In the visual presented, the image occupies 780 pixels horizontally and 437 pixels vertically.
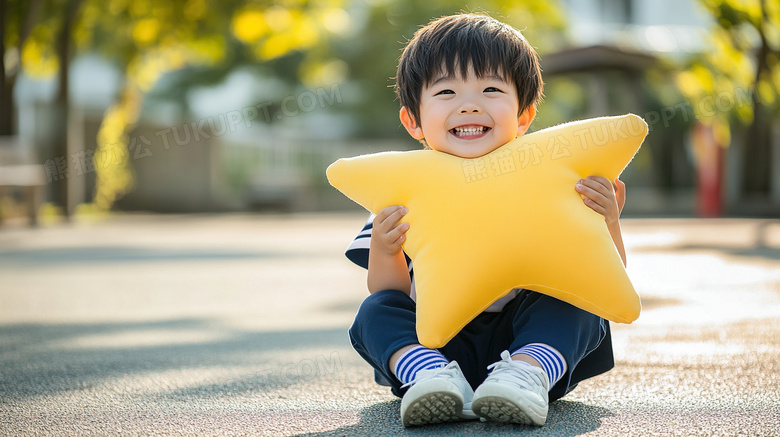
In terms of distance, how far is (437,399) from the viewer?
145 cm

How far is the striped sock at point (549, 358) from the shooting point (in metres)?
1.55

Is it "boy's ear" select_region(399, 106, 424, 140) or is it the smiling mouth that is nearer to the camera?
the smiling mouth

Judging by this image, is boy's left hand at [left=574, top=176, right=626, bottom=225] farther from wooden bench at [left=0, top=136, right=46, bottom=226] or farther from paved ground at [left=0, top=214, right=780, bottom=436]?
wooden bench at [left=0, top=136, right=46, bottom=226]

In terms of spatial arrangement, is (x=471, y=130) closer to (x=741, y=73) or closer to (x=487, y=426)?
(x=487, y=426)

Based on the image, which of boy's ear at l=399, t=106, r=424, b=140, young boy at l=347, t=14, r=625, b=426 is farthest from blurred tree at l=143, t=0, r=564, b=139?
young boy at l=347, t=14, r=625, b=426

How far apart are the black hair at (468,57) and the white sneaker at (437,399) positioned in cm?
58

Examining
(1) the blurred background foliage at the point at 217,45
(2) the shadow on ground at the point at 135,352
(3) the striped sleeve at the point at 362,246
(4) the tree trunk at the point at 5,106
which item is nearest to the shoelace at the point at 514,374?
(3) the striped sleeve at the point at 362,246

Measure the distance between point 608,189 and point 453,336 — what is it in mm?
417

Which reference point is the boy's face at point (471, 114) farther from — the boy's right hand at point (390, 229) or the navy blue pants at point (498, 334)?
the navy blue pants at point (498, 334)

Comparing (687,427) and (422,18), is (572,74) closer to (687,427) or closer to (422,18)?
(422,18)

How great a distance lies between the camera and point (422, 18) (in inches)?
778

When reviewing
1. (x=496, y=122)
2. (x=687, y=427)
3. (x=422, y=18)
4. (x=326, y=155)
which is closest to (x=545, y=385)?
(x=687, y=427)

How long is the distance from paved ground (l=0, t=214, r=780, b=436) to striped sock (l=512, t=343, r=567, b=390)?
0.08m

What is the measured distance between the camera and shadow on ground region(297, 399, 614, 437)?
1465 millimetres
